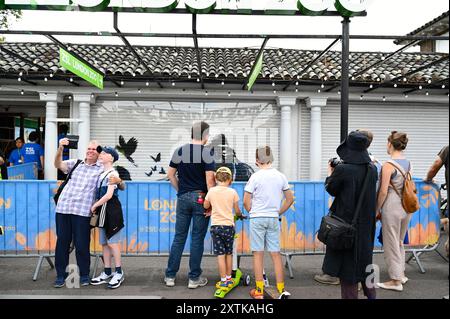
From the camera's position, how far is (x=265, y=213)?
432 cm

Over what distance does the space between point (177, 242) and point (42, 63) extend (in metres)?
7.83

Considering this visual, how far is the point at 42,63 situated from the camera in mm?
10281

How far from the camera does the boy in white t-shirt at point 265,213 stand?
4336 millimetres

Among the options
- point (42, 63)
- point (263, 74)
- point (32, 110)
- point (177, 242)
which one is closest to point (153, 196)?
point (177, 242)

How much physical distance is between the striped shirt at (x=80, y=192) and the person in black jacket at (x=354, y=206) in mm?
2867

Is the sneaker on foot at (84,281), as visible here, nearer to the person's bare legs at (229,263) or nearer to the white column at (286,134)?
the person's bare legs at (229,263)

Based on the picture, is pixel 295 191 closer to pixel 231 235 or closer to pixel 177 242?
pixel 231 235

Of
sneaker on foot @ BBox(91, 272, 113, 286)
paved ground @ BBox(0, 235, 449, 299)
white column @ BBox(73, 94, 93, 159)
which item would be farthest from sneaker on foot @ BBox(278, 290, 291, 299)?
white column @ BBox(73, 94, 93, 159)

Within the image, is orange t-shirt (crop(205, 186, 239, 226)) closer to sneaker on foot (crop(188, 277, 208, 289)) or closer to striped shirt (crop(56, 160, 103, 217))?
sneaker on foot (crop(188, 277, 208, 289))

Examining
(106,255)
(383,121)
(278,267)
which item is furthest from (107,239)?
(383,121)

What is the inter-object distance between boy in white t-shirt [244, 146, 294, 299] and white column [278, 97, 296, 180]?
6815mm

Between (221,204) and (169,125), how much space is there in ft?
24.6

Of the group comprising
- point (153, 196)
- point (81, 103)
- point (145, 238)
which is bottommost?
point (145, 238)

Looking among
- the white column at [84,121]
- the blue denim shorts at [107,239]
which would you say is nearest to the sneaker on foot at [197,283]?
the blue denim shorts at [107,239]
